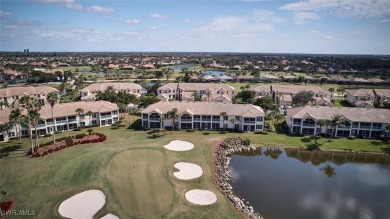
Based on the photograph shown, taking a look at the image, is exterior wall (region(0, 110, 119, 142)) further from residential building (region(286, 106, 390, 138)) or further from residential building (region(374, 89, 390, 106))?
residential building (region(374, 89, 390, 106))

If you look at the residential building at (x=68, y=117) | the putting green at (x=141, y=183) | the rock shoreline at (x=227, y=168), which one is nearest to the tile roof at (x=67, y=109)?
the residential building at (x=68, y=117)

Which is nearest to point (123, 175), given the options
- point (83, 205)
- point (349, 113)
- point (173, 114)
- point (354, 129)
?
point (83, 205)

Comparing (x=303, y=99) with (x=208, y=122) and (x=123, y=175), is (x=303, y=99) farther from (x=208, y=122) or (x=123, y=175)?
(x=123, y=175)

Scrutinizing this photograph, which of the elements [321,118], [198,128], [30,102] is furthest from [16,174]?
[321,118]

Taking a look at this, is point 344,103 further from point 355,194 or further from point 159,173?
point 159,173

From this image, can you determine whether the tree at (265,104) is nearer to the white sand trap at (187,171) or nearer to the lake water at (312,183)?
the lake water at (312,183)
